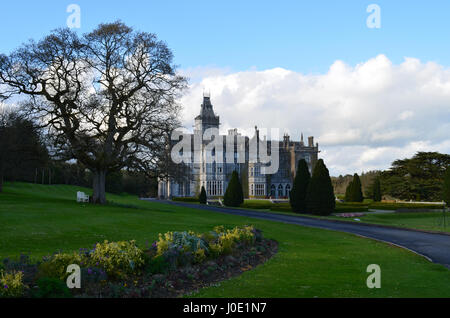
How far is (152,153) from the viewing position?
3347cm

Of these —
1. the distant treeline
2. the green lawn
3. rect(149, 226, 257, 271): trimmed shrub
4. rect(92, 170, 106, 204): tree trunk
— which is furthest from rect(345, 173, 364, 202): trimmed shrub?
rect(149, 226, 257, 271): trimmed shrub

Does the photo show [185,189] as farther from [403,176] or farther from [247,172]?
[403,176]

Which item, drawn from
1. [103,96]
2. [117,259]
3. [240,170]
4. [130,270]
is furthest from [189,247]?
[240,170]

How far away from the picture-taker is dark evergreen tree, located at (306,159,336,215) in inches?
1414

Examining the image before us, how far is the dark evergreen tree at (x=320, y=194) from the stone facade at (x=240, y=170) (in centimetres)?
4035

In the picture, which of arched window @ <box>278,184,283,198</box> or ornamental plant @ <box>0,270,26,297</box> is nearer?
ornamental plant @ <box>0,270,26,297</box>

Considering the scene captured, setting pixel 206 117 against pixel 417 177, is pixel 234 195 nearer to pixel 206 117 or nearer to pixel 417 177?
pixel 417 177

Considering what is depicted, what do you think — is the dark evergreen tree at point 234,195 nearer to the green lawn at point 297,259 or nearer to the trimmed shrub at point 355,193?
the trimmed shrub at point 355,193

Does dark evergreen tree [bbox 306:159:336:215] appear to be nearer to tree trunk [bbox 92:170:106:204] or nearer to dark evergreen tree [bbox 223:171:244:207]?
dark evergreen tree [bbox 223:171:244:207]

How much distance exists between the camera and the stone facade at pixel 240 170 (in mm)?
79188

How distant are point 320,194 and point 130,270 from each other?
95.4ft

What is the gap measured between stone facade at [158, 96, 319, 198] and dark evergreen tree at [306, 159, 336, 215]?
40.4m

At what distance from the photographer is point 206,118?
91.3 meters

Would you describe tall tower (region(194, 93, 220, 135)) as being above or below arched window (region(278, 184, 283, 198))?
above
